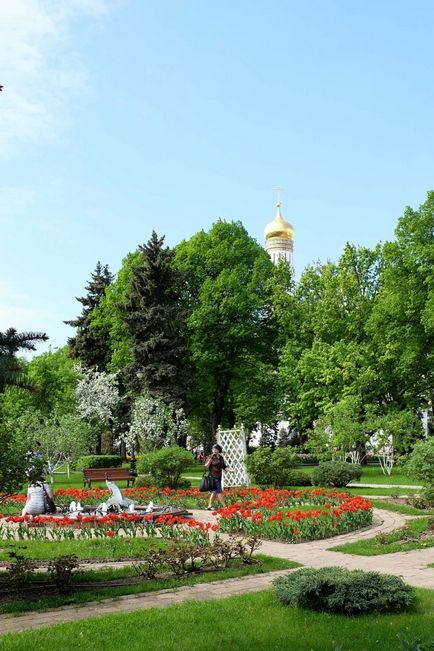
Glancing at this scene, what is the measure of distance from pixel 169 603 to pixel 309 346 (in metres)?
31.5

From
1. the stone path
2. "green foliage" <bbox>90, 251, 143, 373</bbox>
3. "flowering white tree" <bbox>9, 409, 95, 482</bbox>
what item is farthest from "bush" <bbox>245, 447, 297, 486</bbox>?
"green foliage" <bbox>90, 251, 143, 373</bbox>

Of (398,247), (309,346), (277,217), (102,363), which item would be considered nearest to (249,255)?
(309,346)

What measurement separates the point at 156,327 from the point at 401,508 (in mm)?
21602

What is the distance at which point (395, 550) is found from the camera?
34.6ft

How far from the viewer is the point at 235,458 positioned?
76.1 feet

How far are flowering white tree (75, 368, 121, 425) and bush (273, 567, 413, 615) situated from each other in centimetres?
3368

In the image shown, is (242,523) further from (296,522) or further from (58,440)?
(58,440)

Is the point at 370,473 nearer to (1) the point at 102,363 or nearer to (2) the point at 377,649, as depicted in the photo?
(1) the point at 102,363

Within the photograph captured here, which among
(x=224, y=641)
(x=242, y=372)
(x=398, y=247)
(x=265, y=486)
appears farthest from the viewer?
(x=242, y=372)

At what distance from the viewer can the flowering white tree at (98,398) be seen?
132 ft

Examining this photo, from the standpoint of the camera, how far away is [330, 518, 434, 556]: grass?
34.3 feet

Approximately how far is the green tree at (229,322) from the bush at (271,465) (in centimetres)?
1442

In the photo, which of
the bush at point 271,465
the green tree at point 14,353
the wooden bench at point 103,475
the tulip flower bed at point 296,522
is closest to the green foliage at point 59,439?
the wooden bench at point 103,475

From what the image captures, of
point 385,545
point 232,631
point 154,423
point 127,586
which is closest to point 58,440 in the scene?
point 154,423
